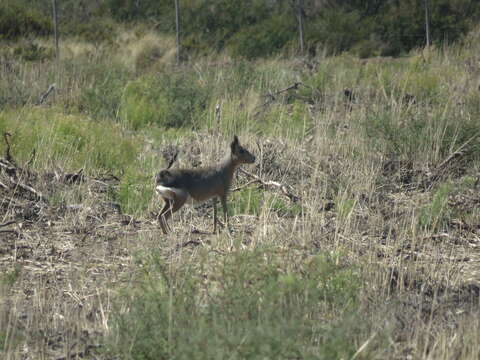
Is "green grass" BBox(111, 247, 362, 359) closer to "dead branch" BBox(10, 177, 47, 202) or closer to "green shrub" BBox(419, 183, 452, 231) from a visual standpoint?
"green shrub" BBox(419, 183, 452, 231)

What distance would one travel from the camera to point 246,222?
742 cm

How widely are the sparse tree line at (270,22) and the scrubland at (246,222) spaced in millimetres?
8894

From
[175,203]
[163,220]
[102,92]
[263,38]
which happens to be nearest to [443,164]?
[175,203]

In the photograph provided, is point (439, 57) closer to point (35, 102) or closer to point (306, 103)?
point (306, 103)

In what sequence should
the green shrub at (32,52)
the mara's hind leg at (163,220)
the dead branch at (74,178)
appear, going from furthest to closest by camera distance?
the green shrub at (32,52) < the dead branch at (74,178) < the mara's hind leg at (163,220)

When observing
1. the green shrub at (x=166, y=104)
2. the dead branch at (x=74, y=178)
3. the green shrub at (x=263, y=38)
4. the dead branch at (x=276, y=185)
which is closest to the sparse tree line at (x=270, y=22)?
the green shrub at (x=263, y=38)

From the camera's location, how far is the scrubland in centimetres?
419

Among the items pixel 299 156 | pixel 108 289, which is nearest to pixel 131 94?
pixel 299 156

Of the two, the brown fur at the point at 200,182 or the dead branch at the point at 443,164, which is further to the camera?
the dead branch at the point at 443,164

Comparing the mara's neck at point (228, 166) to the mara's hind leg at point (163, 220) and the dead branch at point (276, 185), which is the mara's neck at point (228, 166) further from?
the mara's hind leg at point (163, 220)

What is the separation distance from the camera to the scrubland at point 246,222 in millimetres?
4191

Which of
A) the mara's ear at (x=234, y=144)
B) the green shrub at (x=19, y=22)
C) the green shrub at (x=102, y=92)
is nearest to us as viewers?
the mara's ear at (x=234, y=144)

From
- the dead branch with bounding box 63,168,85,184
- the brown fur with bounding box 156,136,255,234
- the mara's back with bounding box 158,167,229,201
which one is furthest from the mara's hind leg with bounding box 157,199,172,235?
the dead branch with bounding box 63,168,85,184

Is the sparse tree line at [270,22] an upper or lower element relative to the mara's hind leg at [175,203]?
lower
